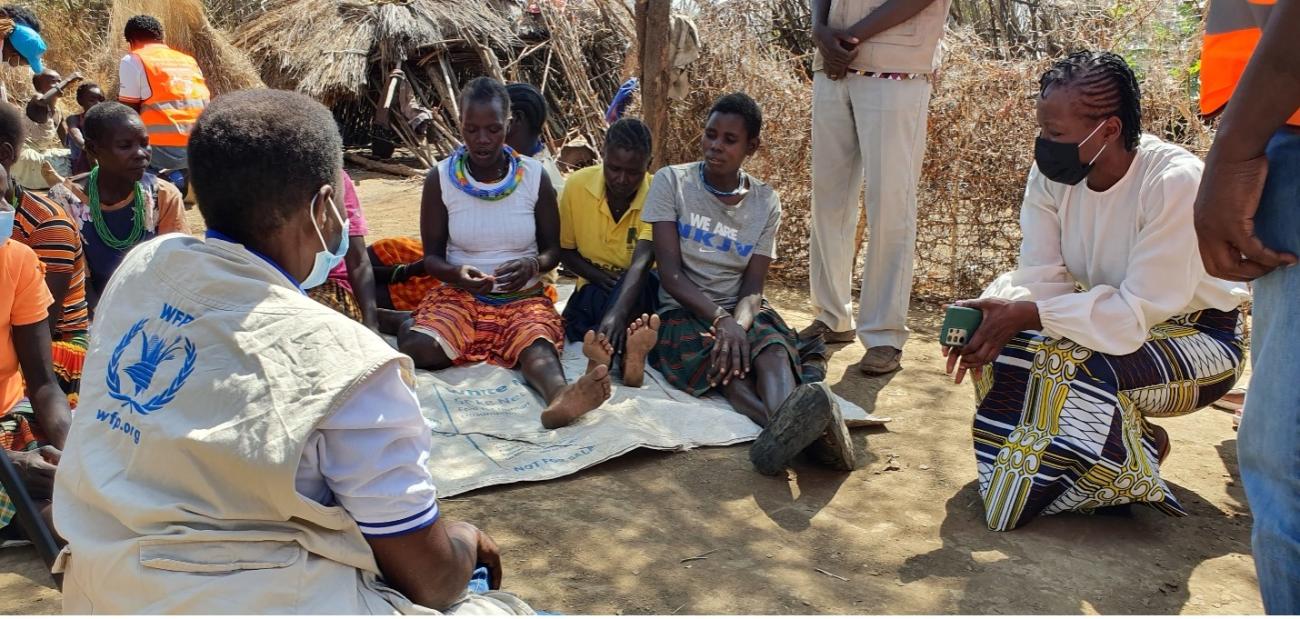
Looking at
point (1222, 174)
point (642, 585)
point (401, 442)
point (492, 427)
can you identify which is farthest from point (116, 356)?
point (492, 427)

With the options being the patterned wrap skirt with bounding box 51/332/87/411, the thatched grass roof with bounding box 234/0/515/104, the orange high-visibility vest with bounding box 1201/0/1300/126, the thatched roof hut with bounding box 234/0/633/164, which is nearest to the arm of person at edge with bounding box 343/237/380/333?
the patterned wrap skirt with bounding box 51/332/87/411

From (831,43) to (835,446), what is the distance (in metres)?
1.99

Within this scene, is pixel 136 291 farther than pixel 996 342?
No

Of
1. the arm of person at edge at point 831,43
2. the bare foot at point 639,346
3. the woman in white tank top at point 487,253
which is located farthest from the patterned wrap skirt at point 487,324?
the arm of person at edge at point 831,43

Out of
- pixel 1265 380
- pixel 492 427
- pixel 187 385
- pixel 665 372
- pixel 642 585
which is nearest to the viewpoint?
pixel 187 385

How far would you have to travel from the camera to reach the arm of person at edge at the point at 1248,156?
4.80 feet

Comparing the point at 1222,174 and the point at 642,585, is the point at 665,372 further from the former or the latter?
the point at 1222,174

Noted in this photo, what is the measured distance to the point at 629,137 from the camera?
4.38 m

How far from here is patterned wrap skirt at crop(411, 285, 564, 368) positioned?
405 cm

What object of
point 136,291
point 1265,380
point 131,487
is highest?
point 136,291

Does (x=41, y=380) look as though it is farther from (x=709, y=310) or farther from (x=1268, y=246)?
(x=1268, y=246)

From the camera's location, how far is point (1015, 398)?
9.32ft

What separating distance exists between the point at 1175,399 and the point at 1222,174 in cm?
149

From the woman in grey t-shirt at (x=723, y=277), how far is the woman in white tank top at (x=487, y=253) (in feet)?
1.74
